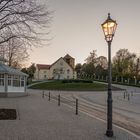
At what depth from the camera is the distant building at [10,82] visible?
4134cm

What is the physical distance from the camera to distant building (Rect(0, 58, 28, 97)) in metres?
41.3

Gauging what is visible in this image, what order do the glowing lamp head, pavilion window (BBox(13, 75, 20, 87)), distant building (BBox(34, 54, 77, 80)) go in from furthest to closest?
distant building (BBox(34, 54, 77, 80)), pavilion window (BBox(13, 75, 20, 87)), the glowing lamp head

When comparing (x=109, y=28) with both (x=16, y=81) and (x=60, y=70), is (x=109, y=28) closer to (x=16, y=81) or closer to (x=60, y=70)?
(x=16, y=81)

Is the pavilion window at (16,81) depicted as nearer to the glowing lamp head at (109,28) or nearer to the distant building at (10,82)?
the distant building at (10,82)

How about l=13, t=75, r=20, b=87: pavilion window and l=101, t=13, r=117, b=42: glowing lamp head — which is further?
l=13, t=75, r=20, b=87: pavilion window

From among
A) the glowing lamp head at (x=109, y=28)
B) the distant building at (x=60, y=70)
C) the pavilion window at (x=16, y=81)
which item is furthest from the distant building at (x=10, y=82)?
the distant building at (x=60, y=70)

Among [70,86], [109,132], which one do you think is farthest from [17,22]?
[70,86]

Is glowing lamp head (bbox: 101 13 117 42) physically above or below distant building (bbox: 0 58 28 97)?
above

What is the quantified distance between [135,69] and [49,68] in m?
38.1

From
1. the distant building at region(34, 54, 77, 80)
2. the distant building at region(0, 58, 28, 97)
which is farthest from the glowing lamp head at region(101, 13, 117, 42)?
the distant building at region(34, 54, 77, 80)

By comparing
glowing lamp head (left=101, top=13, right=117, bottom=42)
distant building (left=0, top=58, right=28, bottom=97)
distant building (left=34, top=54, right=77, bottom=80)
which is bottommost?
distant building (left=0, top=58, right=28, bottom=97)

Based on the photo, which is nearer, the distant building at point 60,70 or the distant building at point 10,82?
the distant building at point 10,82

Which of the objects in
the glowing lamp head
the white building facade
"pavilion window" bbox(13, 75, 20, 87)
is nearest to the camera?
the glowing lamp head

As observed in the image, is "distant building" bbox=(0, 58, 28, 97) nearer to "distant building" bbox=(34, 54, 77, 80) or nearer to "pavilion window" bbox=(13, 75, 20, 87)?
"pavilion window" bbox=(13, 75, 20, 87)
